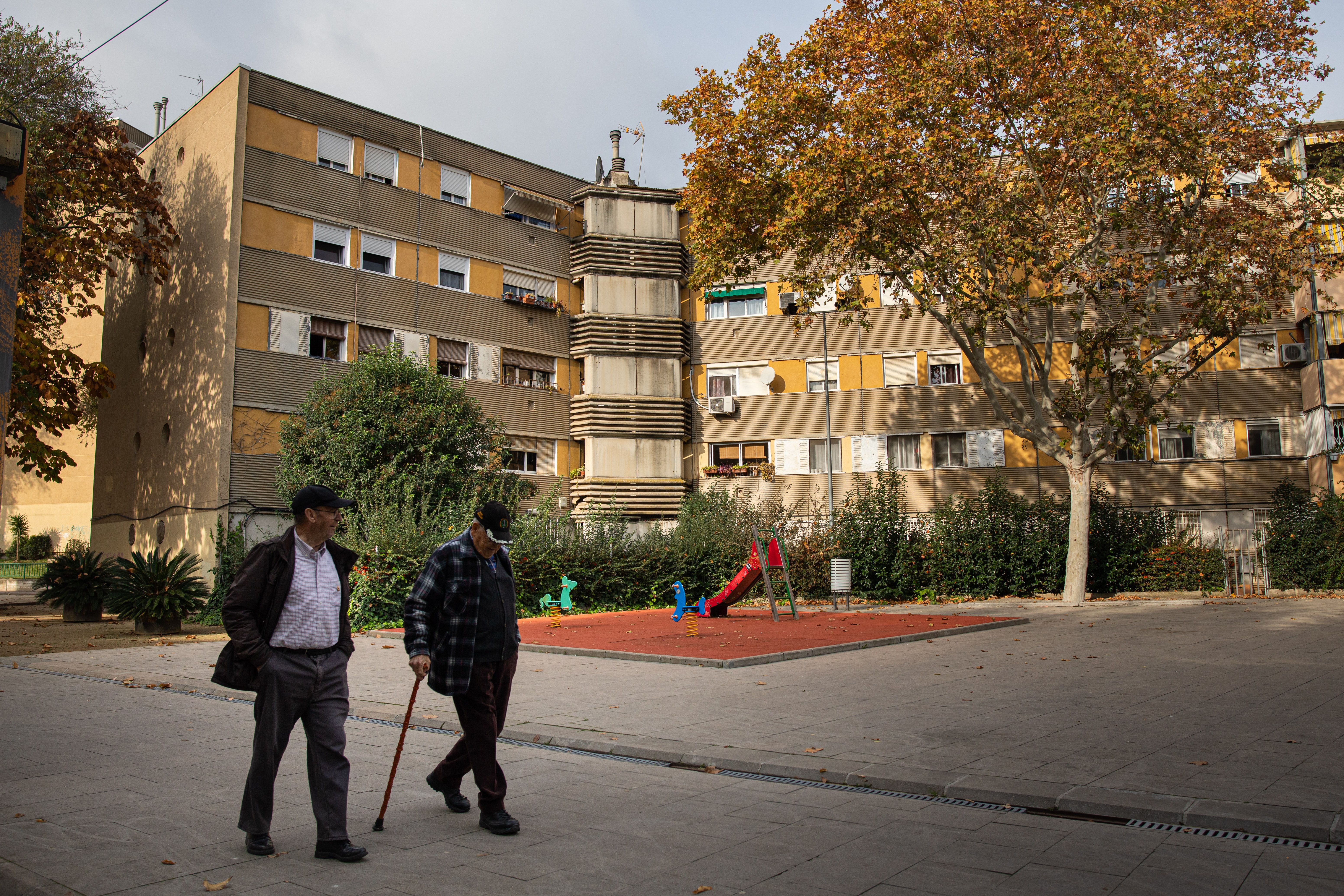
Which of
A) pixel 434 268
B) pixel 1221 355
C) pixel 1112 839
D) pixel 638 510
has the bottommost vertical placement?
pixel 1112 839

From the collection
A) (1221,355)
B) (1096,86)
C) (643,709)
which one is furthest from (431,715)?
(1221,355)

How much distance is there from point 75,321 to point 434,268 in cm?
2125

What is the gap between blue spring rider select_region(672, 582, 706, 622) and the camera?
1905 cm

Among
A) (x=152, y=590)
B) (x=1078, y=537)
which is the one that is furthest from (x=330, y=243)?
(x=1078, y=537)

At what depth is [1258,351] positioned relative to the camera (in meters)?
29.8

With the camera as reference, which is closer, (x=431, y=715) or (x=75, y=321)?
(x=431, y=715)

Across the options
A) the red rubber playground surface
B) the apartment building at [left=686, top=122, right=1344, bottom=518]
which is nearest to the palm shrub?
the red rubber playground surface

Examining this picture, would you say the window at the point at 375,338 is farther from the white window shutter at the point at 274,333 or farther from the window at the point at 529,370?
the window at the point at 529,370

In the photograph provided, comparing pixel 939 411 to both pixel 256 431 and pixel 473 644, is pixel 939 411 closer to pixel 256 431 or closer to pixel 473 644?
pixel 256 431

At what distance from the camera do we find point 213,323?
2597 cm

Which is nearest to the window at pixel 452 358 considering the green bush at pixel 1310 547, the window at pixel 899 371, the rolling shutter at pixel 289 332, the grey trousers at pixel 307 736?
the rolling shutter at pixel 289 332

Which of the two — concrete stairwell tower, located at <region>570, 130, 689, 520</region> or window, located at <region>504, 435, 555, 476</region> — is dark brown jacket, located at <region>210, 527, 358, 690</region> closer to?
window, located at <region>504, 435, 555, 476</region>

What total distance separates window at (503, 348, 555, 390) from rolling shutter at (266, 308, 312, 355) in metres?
6.93

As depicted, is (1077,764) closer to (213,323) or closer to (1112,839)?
(1112,839)
